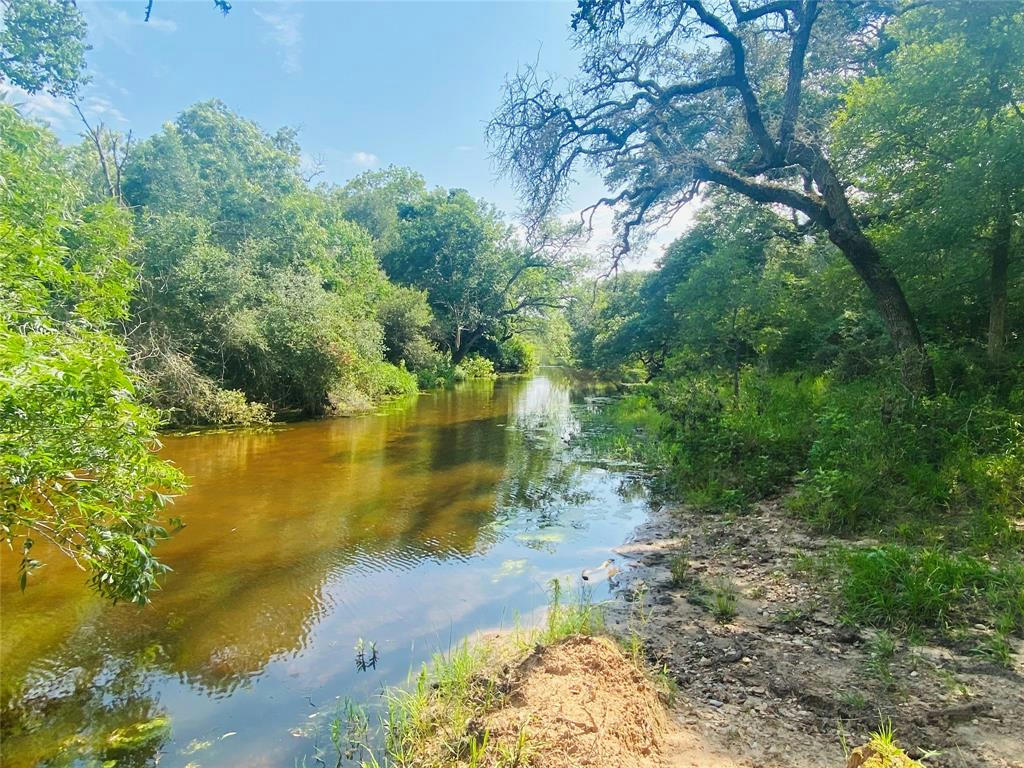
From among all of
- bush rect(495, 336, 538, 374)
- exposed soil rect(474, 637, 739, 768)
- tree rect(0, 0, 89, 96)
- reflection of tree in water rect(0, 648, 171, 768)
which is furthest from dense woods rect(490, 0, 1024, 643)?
bush rect(495, 336, 538, 374)

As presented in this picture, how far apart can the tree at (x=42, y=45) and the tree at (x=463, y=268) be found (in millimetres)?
19810

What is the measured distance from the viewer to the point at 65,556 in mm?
6391

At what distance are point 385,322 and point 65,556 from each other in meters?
24.0

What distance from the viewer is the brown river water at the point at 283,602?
140 inches

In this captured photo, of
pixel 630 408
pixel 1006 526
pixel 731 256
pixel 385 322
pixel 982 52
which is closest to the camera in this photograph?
pixel 1006 526

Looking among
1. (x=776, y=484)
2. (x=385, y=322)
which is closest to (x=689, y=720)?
(x=776, y=484)

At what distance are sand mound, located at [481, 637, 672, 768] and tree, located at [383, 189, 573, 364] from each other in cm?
3306

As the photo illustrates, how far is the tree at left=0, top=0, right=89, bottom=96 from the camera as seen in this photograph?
1741 centimetres

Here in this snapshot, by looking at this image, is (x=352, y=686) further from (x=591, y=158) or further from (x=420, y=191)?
(x=420, y=191)

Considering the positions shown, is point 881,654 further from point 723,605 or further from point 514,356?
point 514,356

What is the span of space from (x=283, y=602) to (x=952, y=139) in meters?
9.35

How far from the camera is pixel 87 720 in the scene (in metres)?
3.57

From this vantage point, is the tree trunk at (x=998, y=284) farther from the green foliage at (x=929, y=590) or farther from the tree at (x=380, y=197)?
the tree at (x=380, y=197)

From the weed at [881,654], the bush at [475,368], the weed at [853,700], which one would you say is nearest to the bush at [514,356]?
the bush at [475,368]
